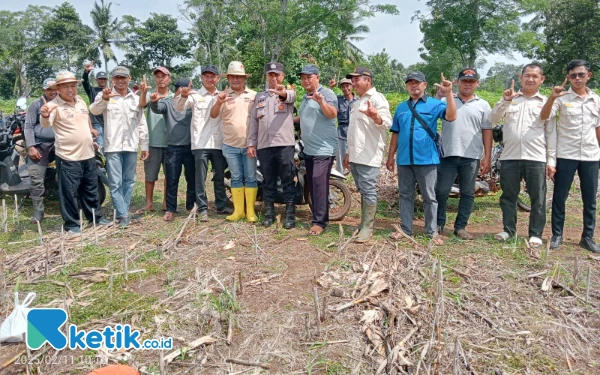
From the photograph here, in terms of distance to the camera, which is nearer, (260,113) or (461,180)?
(461,180)

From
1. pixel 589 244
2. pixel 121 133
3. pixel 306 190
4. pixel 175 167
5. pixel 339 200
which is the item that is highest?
pixel 121 133

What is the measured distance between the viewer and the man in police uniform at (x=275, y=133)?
5.25m

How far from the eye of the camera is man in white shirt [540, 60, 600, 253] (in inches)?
183

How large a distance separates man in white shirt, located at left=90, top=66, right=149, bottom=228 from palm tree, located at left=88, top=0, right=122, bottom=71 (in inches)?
1416

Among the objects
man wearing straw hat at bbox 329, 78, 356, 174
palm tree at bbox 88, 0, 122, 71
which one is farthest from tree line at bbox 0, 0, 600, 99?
man wearing straw hat at bbox 329, 78, 356, 174

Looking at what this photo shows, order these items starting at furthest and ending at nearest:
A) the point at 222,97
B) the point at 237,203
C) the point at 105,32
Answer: the point at 105,32 → the point at 237,203 → the point at 222,97

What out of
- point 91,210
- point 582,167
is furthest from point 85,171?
point 582,167

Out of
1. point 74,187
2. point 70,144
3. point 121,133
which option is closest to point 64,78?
point 70,144

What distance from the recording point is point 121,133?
5629 mm

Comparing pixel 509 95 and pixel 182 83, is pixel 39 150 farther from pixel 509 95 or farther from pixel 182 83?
pixel 509 95

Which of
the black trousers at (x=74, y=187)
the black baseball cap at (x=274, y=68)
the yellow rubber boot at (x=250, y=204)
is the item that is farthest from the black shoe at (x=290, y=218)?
the black trousers at (x=74, y=187)

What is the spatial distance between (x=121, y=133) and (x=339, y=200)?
10.1ft

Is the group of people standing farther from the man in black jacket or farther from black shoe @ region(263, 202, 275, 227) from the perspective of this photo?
the man in black jacket

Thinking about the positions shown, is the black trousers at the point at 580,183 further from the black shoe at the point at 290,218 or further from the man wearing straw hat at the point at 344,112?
the man wearing straw hat at the point at 344,112
